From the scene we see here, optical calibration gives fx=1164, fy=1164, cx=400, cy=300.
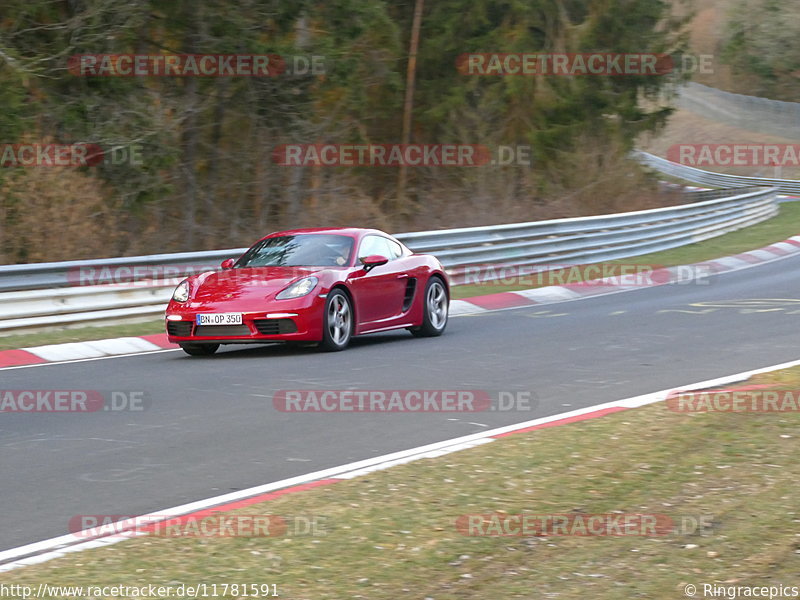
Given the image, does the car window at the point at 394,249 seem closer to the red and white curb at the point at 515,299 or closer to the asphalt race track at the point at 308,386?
the asphalt race track at the point at 308,386

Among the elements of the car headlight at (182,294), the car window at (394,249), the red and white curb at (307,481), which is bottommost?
the red and white curb at (307,481)

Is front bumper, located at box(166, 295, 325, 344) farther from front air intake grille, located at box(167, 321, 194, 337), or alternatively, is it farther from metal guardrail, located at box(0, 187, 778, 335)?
metal guardrail, located at box(0, 187, 778, 335)

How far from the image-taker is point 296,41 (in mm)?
26188

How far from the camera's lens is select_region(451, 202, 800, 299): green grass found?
19.5 metres

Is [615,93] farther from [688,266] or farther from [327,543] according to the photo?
[327,543]

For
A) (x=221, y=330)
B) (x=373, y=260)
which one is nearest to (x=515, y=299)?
(x=373, y=260)

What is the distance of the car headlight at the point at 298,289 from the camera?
11.7m

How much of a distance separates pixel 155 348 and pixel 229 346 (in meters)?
0.84

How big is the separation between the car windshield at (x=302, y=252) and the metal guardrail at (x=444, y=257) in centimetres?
246

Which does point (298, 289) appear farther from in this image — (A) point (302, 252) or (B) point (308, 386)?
(B) point (308, 386)

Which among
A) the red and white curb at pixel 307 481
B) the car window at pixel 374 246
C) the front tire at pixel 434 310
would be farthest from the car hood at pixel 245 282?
the red and white curb at pixel 307 481

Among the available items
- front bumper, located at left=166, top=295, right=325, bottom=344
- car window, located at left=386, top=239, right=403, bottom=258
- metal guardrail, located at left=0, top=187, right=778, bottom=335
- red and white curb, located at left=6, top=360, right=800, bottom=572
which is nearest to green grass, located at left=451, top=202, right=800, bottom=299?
metal guardrail, located at left=0, top=187, right=778, bottom=335

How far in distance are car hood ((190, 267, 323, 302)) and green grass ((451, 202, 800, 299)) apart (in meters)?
6.20

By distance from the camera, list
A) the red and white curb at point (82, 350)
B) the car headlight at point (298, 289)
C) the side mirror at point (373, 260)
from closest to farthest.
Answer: the car headlight at point (298, 289) → the red and white curb at point (82, 350) → the side mirror at point (373, 260)
